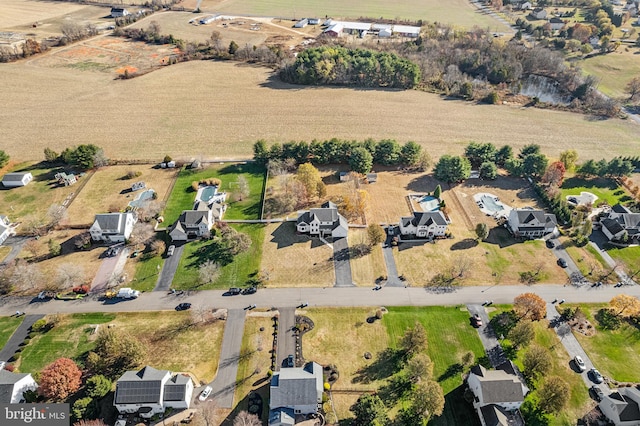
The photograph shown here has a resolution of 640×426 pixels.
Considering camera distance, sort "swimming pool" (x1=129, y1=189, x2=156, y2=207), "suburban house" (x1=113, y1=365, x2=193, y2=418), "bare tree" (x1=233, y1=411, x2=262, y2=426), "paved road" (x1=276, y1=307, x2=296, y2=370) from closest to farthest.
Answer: "bare tree" (x1=233, y1=411, x2=262, y2=426), "suburban house" (x1=113, y1=365, x2=193, y2=418), "paved road" (x1=276, y1=307, x2=296, y2=370), "swimming pool" (x1=129, y1=189, x2=156, y2=207)

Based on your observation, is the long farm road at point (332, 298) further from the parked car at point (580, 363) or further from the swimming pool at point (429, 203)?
the swimming pool at point (429, 203)

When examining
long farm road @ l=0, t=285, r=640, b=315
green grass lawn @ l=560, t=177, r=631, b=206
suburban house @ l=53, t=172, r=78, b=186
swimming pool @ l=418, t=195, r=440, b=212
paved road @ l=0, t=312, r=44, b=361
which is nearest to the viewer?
paved road @ l=0, t=312, r=44, b=361

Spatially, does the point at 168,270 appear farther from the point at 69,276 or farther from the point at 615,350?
the point at 615,350

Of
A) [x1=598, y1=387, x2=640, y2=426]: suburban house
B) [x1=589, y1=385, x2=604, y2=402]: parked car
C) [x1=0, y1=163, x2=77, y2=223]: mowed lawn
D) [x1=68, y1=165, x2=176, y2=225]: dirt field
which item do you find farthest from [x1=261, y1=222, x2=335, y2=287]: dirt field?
[x1=0, y1=163, x2=77, y2=223]: mowed lawn

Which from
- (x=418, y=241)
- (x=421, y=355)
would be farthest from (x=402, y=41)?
(x=421, y=355)

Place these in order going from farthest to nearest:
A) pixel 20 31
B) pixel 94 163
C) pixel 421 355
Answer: pixel 20 31, pixel 94 163, pixel 421 355

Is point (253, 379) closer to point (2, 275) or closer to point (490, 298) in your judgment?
point (490, 298)

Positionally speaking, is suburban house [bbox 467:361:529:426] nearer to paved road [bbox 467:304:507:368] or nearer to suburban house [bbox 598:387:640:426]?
paved road [bbox 467:304:507:368]
